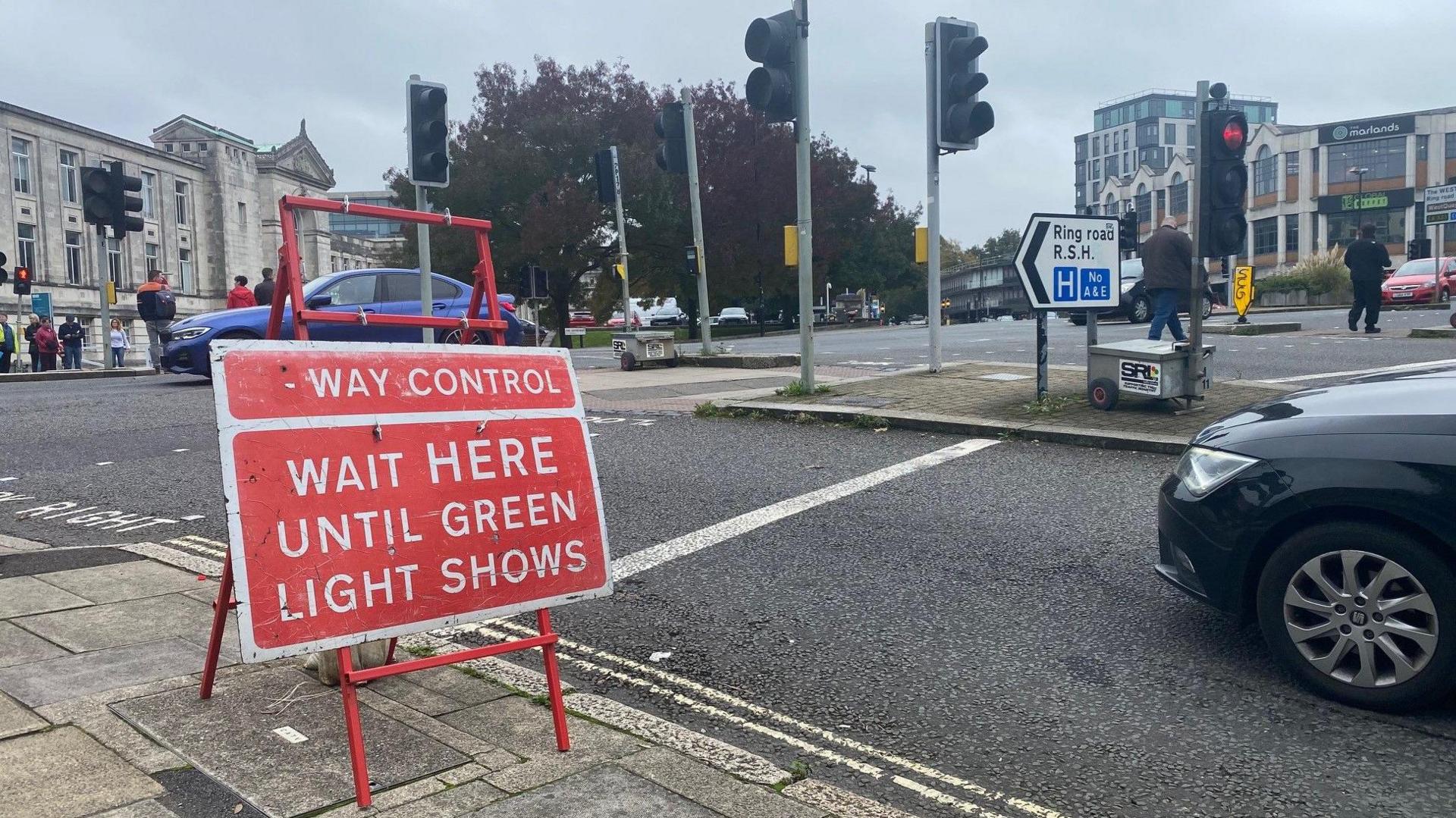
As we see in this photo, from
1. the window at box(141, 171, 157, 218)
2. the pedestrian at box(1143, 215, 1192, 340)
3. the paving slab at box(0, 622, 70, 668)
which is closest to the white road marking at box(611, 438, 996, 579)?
the paving slab at box(0, 622, 70, 668)

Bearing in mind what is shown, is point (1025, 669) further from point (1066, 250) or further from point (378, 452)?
Result: point (1066, 250)

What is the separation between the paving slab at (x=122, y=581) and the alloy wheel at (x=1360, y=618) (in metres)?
4.63

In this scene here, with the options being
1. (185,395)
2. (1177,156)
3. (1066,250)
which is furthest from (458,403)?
(1177,156)

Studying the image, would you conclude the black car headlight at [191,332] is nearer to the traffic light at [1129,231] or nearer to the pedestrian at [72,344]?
the traffic light at [1129,231]

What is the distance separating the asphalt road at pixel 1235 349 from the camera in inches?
546

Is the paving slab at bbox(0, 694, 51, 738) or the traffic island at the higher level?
the traffic island

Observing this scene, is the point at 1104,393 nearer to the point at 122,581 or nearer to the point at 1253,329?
the point at 122,581

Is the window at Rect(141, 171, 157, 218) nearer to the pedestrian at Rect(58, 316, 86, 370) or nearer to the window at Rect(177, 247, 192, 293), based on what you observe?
the window at Rect(177, 247, 192, 293)

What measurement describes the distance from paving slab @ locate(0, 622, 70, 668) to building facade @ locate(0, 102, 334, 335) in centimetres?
5026

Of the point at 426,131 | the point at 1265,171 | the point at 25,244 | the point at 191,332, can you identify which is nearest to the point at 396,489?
the point at 426,131

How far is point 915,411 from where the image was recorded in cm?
1036

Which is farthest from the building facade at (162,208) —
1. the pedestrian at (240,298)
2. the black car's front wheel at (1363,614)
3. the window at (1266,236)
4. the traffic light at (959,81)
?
the window at (1266,236)

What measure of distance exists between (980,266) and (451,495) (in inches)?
4275

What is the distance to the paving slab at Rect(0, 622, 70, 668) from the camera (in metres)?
4.03
